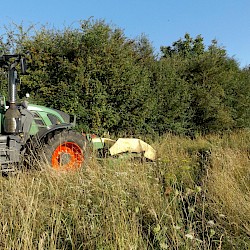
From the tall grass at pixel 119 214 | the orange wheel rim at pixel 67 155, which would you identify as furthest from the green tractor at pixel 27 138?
the tall grass at pixel 119 214

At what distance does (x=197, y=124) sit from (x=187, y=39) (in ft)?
72.2

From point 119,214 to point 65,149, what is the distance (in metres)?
2.70

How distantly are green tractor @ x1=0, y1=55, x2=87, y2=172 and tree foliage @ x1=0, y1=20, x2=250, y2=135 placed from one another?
2984 mm

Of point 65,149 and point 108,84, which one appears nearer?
point 65,149

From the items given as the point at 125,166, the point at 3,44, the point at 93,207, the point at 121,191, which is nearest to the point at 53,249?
the point at 93,207

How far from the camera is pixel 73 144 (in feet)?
17.9

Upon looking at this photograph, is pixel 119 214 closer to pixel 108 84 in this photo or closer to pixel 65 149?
pixel 65 149

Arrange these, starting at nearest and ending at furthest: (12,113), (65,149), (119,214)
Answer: (119,214), (12,113), (65,149)

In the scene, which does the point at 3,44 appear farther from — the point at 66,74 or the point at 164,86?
the point at 164,86

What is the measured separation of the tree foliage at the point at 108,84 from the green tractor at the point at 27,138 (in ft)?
9.79

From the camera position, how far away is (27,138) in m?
5.29

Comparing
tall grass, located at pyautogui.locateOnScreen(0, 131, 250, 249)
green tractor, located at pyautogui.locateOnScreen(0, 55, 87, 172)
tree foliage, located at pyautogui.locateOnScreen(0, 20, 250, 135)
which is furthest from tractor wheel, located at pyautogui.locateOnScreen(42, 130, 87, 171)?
tree foliage, located at pyautogui.locateOnScreen(0, 20, 250, 135)

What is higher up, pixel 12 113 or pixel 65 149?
pixel 12 113

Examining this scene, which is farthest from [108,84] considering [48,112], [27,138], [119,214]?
[119,214]
